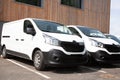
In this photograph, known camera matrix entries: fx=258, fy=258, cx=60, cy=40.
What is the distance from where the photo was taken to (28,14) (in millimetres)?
16844

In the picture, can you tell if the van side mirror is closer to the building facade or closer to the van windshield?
the van windshield

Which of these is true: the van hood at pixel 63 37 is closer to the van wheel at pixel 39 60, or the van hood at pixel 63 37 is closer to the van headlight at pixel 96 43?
the van wheel at pixel 39 60

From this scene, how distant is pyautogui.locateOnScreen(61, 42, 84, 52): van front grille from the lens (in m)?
9.02

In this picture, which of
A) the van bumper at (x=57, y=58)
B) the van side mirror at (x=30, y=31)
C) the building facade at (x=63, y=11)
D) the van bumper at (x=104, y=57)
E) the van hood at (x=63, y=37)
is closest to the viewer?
the van bumper at (x=57, y=58)

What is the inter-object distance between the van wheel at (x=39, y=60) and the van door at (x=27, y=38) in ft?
1.59

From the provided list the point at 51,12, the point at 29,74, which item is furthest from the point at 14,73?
the point at 51,12

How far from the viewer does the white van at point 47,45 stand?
8.87 meters

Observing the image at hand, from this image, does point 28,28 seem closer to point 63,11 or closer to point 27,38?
point 27,38

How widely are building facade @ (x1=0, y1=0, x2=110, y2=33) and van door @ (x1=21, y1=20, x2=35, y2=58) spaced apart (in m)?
5.44

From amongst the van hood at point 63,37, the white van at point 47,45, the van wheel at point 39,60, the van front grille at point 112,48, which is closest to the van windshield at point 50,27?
the white van at point 47,45

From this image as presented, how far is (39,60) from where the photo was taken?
30.1 ft

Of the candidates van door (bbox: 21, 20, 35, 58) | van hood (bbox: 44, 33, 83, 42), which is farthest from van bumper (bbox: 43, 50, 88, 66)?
van door (bbox: 21, 20, 35, 58)

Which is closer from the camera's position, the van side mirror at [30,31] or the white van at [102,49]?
the van side mirror at [30,31]

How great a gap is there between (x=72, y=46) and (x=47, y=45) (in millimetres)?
907
